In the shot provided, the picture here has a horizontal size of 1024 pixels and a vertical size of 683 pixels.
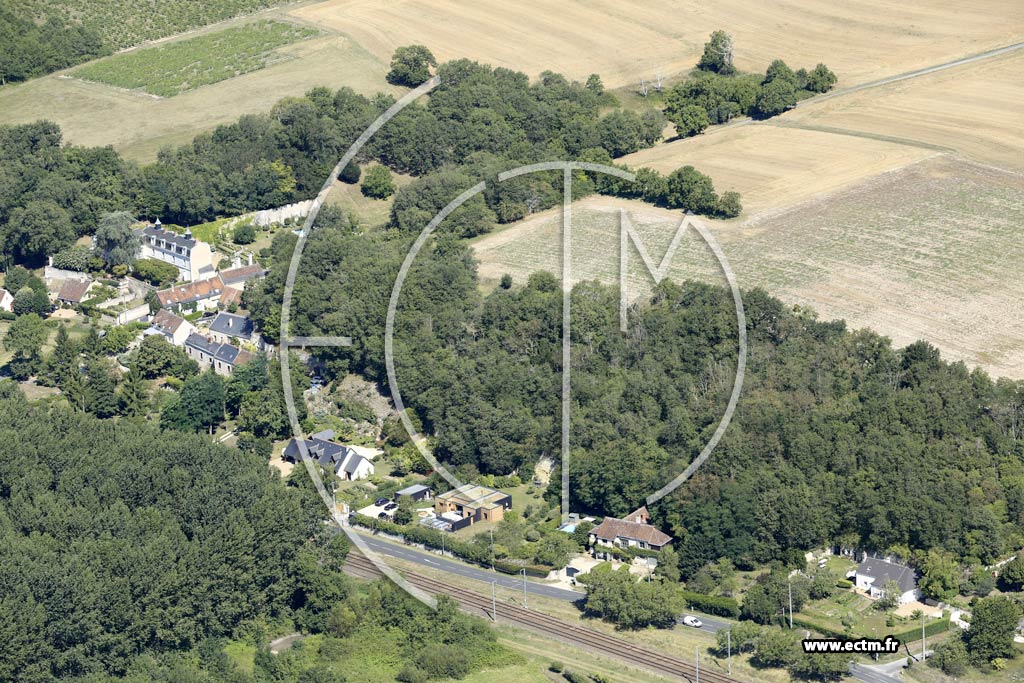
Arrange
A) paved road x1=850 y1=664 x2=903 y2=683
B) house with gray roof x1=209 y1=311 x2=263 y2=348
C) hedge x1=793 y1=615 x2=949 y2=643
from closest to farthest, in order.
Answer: paved road x1=850 y1=664 x2=903 y2=683
hedge x1=793 y1=615 x2=949 y2=643
house with gray roof x1=209 y1=311 x2=263 y2=348

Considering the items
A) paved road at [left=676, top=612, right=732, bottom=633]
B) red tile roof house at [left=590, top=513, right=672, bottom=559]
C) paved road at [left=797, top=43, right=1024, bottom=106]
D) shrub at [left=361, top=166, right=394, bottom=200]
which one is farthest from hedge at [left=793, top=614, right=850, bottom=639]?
paved road at [left=797, top=43, right=1024, bottom=106]

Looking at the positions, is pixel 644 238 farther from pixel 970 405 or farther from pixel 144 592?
pixel 144 592

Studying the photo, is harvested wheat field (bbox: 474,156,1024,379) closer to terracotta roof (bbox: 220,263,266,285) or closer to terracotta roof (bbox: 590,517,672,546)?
terracotta roof (bbox: 220,263,266,285)

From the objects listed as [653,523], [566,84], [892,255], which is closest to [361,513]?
[653,523]

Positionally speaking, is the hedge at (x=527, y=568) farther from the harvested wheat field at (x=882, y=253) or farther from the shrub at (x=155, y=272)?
the shrub at (x=155, y=272)

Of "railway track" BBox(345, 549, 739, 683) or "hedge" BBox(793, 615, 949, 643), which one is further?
"hedge" BBox(793, 615, 949, 643)

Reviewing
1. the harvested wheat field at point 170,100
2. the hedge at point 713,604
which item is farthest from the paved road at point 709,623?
the harvested wheat field at point 170,100

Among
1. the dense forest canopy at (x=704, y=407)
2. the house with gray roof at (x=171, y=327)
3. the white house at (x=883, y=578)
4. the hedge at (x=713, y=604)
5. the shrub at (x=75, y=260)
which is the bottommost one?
the house with gray roof at (x=171, y=327)
